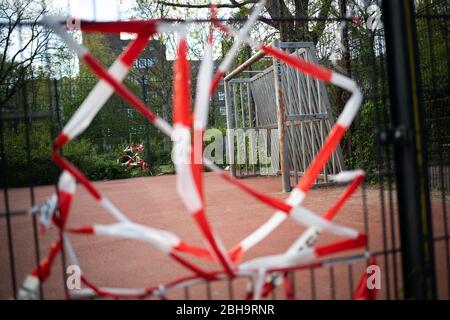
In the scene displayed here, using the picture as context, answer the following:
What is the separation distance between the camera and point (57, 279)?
3535 mm

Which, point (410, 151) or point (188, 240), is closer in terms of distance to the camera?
point (410, 151)

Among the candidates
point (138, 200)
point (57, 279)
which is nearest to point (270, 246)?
point (57, 279)

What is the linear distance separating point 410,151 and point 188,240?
121 inches

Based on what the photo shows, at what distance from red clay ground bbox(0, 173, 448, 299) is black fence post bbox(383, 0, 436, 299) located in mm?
124

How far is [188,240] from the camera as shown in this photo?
469 cm

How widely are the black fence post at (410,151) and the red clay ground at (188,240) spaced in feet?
0.41

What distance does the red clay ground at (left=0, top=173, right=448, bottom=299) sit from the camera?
3.09 metres

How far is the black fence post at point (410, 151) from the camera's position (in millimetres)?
2064

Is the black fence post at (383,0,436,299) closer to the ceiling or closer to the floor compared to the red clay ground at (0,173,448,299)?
closer to the ceiling

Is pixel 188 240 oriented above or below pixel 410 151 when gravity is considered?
below

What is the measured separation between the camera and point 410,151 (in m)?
2.05

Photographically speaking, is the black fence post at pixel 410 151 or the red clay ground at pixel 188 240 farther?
the red clay ground at pixel 188 240

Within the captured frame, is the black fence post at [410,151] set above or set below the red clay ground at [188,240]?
above
